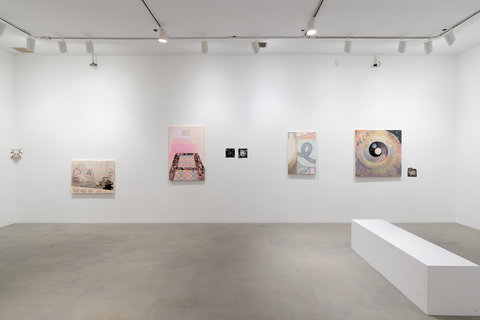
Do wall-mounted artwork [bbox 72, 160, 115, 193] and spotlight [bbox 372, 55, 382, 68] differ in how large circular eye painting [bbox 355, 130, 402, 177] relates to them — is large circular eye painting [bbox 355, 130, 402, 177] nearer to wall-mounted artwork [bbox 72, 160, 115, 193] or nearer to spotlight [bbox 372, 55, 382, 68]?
spotlight [bbox 372, 55, 382, 68]

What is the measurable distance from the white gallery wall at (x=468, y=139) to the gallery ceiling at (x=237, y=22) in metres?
0.49

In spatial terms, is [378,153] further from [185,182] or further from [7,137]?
[7,137]

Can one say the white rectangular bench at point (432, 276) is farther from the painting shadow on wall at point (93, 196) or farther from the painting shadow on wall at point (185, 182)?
the painting shadow on wall at point (93, 196)

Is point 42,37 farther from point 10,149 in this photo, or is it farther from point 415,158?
point 415,158

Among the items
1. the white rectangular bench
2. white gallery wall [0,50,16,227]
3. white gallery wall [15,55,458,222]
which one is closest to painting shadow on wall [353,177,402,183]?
white gallery wall [15,55,458,222]

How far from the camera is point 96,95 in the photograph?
5.80m

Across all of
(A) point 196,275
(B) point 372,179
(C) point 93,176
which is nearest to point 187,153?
(C) point 93,176

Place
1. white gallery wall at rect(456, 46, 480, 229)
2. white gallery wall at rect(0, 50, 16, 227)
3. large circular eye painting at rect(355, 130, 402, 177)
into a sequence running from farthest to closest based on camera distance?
large circular eye painting at rect(355, 130, 402, 177) < white gallery wall at rect(0, 50, 16, 227) < white gallery wall at rect(456, 46, 480, 229)

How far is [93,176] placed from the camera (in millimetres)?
5777

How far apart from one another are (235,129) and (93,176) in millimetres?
3546

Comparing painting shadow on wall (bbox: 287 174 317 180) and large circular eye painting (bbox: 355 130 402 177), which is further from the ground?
large circular eye painting (bbox: 355 130 402 177)

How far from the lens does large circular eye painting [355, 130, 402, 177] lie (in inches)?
226

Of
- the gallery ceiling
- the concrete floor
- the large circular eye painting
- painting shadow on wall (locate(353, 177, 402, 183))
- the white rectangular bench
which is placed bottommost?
the concrete floor

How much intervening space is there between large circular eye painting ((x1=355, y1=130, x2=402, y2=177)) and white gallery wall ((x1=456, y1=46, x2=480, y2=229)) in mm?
1351
